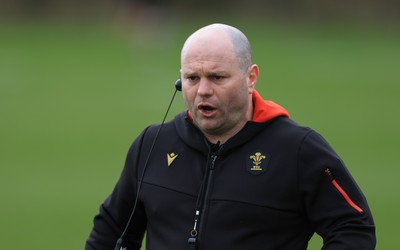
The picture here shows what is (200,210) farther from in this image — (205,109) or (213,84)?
(213,84)

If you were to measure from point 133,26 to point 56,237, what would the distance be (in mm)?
27593

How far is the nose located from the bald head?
0.16m

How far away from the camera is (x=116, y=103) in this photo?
24.0 meters

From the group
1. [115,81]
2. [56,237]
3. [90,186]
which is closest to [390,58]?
[115,81]

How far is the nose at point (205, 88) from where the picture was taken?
4668 mm

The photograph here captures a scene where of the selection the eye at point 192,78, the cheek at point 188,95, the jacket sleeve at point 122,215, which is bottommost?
the jacket sleeve at point 122,215

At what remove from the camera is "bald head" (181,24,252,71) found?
186 inches

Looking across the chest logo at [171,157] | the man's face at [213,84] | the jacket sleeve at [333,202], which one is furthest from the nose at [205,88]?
the jacket sleeve at [333,202]

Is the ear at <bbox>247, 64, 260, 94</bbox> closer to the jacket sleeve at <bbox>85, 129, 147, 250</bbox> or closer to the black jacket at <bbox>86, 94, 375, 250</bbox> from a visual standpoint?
the black jacket at <bbox>86, 94, 375, 250</bbox>

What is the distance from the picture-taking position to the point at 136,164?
198 inches

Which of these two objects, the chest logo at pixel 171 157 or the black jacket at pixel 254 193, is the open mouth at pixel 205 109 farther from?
the chest logo at pixel 171 157

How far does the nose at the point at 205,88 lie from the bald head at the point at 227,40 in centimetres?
16

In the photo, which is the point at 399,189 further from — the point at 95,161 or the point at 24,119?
the point at 24,119

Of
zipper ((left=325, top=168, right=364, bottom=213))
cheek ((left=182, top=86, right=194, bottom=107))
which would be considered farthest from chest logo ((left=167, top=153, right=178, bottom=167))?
zipper ((left=325, top=168, right=364, bottom=213))
